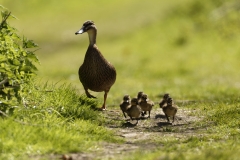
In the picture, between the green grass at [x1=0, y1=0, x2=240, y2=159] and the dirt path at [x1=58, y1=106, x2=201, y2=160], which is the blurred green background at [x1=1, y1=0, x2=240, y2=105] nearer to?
the green grass at [x1=0, y1=0, x2=240, y2=159]

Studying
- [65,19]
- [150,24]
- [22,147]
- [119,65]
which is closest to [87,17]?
[65,19]

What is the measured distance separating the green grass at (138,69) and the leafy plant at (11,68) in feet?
0.87

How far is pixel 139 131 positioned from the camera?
31.1 feet

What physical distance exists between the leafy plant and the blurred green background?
4.41m

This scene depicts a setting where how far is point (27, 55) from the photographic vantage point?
9.75 metres

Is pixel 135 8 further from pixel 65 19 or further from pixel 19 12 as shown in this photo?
pixel 19 12

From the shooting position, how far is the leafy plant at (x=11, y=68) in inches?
351

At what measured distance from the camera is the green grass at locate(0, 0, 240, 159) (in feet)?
26.3

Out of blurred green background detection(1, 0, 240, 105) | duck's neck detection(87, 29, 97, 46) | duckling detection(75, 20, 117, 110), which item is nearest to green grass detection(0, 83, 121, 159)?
duckling detection(75, 20, 117, 110)

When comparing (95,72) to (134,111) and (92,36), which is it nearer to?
(92,36)

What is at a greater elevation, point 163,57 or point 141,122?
point 163,57

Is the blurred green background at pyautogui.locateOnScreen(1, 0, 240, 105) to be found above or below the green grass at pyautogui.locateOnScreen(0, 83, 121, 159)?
above

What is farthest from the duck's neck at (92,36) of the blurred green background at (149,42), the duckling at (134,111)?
the blurred green background at (149,42)

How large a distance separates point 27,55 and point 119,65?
16.3 m
